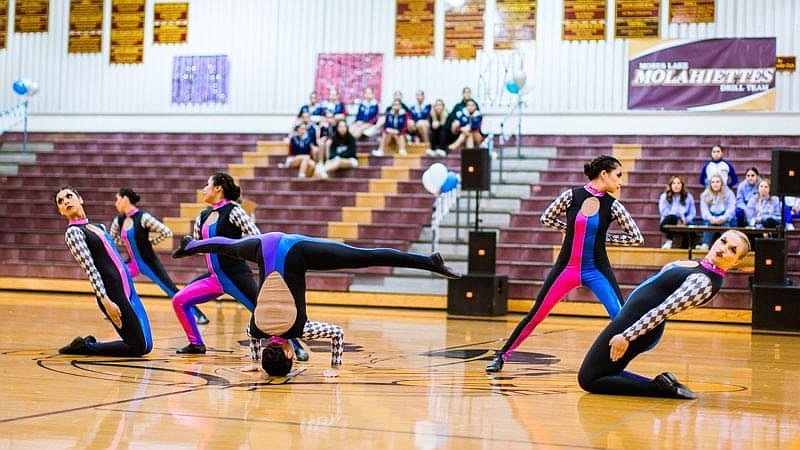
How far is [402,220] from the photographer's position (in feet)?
57.1

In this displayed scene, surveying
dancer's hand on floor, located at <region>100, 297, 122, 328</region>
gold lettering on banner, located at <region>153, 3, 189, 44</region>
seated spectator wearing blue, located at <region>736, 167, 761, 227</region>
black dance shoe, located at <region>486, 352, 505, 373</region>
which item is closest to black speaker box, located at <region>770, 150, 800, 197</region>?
seated spectator wearing blue, located at <region>736, 167, 761, 227</region>

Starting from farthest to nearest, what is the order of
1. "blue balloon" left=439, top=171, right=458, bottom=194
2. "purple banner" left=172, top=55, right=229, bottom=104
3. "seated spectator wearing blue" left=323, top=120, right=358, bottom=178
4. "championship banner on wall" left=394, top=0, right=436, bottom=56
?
"purple banner" left=172, top=55, right=229, bottom=104 → "championship banner on wall" left=394, top=0, right=436, bottom=56 → "seated spectator wearing blue" left=323, top=120, right=358, bottom=178 → "blue balloon" left=439, top=171, right=458, bottom=194

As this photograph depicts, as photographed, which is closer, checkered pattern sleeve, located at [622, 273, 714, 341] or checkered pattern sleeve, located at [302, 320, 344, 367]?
checkered pattern sleeve, located at [622, 273, 714, 341]

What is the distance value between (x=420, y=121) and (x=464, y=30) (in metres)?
2.56

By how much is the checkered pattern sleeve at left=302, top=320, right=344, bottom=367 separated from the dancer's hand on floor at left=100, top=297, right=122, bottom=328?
5.02 ft

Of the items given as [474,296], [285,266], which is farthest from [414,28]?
[285,266]

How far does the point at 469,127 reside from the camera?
1856 cm

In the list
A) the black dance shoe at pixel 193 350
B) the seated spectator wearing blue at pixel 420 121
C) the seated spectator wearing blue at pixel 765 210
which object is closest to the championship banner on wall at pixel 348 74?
the seated spectator wearing blue at pixel 420 121

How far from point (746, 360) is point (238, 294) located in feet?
14.1

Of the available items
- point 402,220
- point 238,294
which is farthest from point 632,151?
point 238,294

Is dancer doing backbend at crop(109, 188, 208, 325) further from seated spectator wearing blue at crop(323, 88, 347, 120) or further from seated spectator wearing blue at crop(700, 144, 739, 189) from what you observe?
seated spectator wearing blue at crop(700, 144, 739, 189)

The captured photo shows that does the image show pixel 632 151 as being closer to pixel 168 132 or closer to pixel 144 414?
pixel 168 132

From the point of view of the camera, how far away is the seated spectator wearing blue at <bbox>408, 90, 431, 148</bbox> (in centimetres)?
1948

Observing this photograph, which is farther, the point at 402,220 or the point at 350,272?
the point at 402,220
